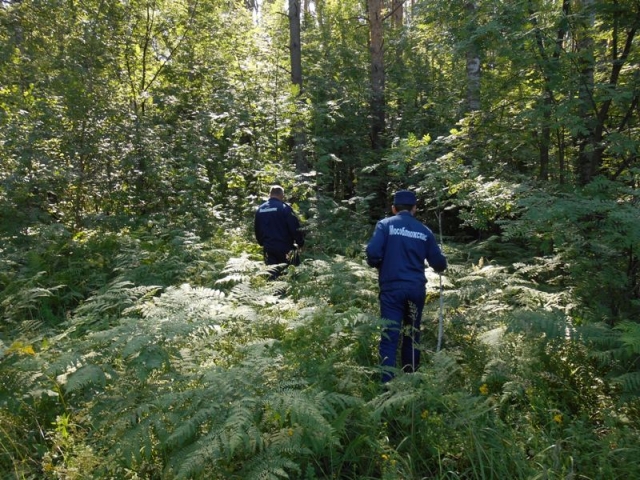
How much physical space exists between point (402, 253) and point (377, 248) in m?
0.30

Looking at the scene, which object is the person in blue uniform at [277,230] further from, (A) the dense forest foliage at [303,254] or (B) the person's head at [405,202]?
(B) the person's head at [405,202]

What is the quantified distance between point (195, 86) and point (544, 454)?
45.5 feet

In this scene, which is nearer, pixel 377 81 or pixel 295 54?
pixel 295 54

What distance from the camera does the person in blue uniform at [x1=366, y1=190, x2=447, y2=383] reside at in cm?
517

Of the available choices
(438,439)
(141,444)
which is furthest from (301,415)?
(438,439)

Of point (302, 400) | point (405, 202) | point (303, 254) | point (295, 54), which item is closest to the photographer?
point (302, 400)

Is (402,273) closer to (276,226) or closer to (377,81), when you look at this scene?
(276,226)

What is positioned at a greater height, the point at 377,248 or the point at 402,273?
the point at 377,248

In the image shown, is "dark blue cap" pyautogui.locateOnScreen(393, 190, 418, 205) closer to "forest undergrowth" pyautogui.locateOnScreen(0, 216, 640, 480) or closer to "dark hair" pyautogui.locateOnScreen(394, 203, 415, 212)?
"dark hair" pyautogui.locateOnScreen(394, 203, 415, 212)

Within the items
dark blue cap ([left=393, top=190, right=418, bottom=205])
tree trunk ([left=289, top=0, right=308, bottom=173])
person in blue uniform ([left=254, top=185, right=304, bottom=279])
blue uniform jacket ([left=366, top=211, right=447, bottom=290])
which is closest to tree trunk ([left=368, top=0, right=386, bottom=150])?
tree trunk ([left=289, top=0, right=308, bottom=173])

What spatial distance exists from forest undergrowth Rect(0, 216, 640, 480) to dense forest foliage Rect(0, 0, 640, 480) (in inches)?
1.1

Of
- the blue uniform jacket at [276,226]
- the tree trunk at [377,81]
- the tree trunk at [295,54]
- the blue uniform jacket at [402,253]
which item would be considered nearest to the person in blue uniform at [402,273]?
the blue uniform jacket at [402,253]

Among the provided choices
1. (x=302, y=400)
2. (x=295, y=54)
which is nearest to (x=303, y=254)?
(x=302, y=400)

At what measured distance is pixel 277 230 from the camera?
7961 millimetres
